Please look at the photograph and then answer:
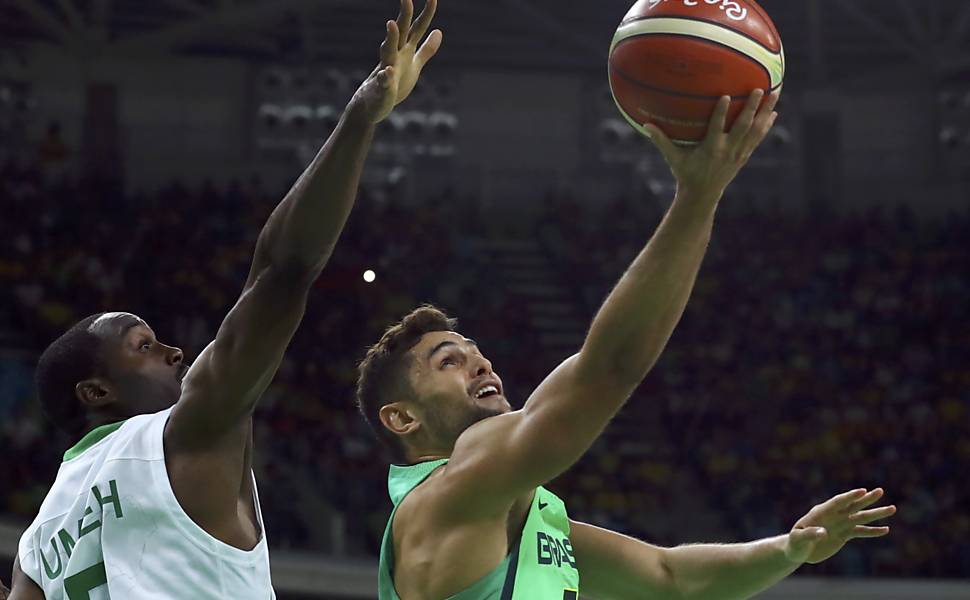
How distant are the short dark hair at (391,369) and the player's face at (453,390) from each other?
0.23 feet

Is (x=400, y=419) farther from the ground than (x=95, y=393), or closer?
closer

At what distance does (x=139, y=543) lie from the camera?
8.87 ft

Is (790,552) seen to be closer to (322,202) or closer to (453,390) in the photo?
(453,390)

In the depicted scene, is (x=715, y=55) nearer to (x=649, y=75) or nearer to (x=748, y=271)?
(x=649, y=75)

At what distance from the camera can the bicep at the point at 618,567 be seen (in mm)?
3582

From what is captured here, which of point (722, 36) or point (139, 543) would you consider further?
point (139, 543)

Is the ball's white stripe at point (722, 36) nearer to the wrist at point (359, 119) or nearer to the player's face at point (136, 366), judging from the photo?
the wrist at point (359, 119)

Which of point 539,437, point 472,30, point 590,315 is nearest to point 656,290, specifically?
point 539,437

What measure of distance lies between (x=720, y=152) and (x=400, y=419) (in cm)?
160

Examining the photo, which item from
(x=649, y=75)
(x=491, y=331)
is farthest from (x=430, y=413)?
(x=491, y=331)

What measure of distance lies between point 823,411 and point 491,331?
173 inches

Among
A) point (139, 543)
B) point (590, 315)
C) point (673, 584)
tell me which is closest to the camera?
point (139, 543)

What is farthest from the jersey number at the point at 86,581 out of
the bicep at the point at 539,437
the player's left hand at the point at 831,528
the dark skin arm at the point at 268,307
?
the player's left hand at the point at 831,528

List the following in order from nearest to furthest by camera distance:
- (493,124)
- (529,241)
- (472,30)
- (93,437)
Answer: (93,437)
(529,241)
(472,30)
(493,124)
